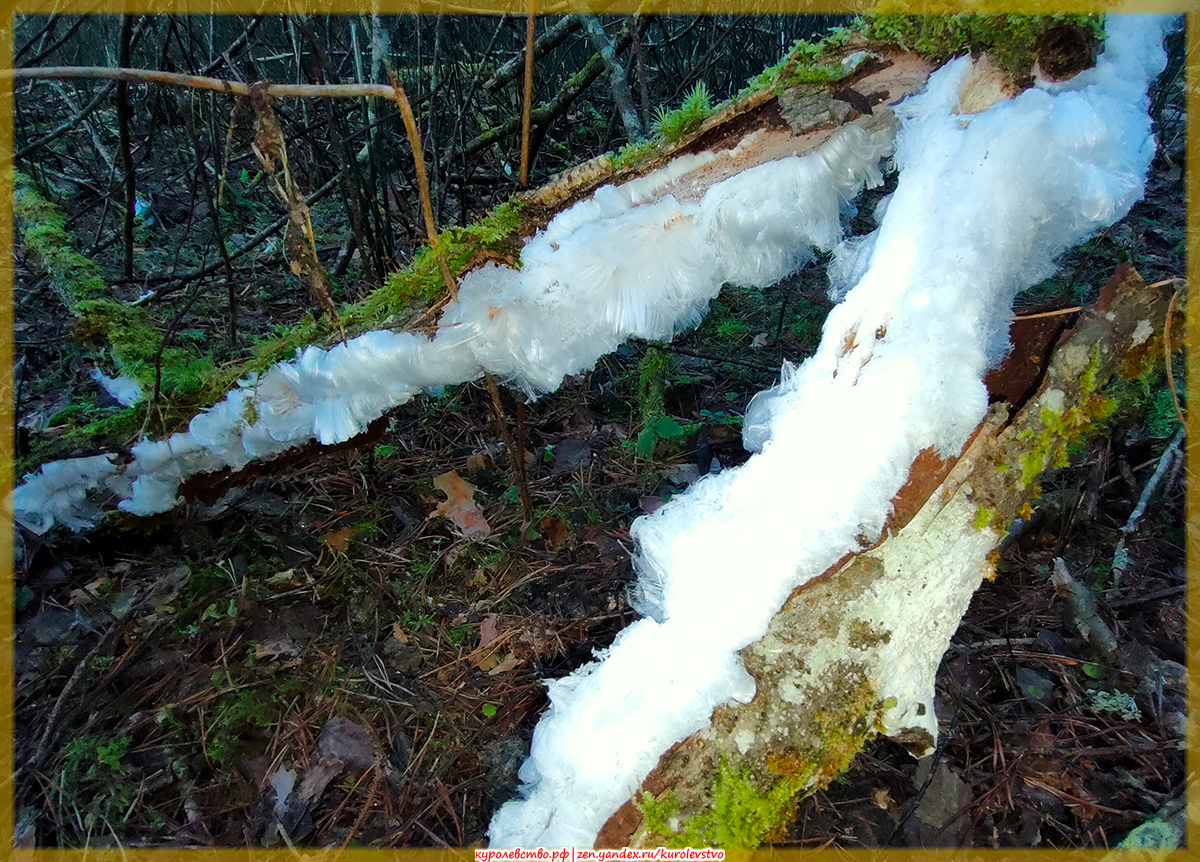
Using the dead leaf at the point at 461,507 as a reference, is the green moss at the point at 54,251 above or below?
above

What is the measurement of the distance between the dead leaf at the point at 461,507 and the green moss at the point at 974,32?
177 centimetres

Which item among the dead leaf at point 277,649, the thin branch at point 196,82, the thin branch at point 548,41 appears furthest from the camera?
the thin branch at point 548,41

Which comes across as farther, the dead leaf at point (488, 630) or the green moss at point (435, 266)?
the dead leaf at point (488, 630)

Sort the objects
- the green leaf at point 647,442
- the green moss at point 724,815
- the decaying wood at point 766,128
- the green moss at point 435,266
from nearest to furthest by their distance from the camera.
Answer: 1. the green moss at point 724,815
2. the decaying wood at point 766,128
3. the green moss at point 435,266
4. the green leaf at point 647,442

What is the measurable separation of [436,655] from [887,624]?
3.99 feet

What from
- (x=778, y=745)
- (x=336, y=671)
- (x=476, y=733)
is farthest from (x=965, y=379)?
(x=336, y=671)

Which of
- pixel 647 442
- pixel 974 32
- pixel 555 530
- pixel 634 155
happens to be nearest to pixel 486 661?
pixel 555 530

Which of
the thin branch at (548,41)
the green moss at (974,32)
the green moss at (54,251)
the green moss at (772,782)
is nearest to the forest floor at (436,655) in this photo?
the green moss at (772,782)

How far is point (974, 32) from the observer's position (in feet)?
4.33

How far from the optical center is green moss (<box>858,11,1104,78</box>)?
1.27 metres

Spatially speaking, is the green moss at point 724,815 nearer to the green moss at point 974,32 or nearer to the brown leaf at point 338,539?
the brown leaf at point 338,539

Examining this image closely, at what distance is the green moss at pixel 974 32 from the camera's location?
1.27 metres

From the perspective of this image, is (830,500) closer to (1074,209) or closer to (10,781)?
(1074,209)

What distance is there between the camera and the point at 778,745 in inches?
47.2
